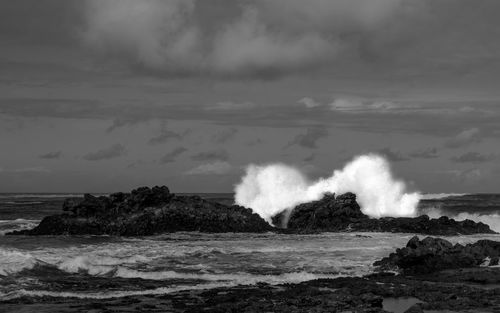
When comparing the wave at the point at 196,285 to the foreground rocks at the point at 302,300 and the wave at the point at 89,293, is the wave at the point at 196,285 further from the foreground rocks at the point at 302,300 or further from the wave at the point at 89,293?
the foreground rocks at the point at 302,300

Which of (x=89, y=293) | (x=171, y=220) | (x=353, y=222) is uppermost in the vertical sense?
(x=353, y=222)

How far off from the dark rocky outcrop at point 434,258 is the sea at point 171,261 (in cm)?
148

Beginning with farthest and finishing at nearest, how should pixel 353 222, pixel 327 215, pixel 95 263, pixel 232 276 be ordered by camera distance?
pixel 327 215 < pixel 353 222 < pixel 95 263 < pixel 232 276

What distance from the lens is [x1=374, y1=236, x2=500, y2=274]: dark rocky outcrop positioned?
27.8 metres

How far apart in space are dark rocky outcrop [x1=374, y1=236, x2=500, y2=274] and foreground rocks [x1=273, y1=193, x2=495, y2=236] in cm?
1411

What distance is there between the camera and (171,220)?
43812mm

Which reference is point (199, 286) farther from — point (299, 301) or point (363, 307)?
point (363, 307)

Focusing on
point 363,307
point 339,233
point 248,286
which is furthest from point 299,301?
point 339,233

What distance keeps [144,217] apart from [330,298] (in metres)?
25.3

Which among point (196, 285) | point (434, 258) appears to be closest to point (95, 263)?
point (196, 285)

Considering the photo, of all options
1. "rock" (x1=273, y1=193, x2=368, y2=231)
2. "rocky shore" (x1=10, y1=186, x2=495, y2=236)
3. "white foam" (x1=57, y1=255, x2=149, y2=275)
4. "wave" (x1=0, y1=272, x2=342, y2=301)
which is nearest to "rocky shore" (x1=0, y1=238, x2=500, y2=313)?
"wave" (x1=0, y1=272, x2=342, y2=301)

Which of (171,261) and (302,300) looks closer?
(302,300)

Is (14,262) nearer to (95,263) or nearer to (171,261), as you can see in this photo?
(95,263)

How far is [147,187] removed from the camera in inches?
1770
